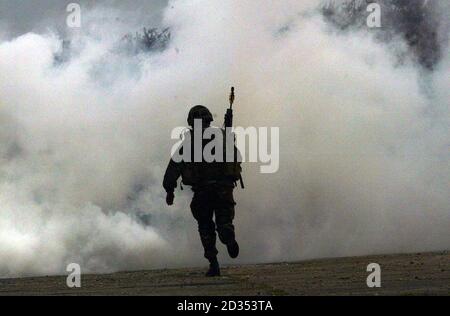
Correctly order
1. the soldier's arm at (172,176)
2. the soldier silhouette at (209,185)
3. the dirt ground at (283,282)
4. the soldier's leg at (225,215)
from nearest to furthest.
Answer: the dirt ground at (283,282) → the soldier's leg at (225,215) → the soldier silhouette at (209,185) → the soldier's arm at (172,176)

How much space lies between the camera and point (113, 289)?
18.1 metres

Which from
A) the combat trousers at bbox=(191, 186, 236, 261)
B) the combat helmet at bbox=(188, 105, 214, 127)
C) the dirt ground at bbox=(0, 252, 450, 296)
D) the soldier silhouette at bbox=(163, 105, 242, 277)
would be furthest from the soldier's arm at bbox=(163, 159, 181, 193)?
the dirt ground at bbox=(0, 252, 450, 296)

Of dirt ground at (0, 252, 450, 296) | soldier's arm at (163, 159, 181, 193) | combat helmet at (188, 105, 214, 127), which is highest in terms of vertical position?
combat helmet at (188, 105, 214, 127)

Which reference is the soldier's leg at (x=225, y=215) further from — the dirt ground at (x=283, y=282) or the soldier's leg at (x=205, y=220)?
the dirt ground at (x=283, y=282)

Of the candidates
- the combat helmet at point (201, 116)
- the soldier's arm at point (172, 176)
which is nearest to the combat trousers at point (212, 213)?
the soldier's arm at point (172, 176)

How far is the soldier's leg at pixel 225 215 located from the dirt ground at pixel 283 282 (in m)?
0.74

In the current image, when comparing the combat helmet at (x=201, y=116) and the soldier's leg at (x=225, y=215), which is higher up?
the combat helmet at (x=201, y=116)

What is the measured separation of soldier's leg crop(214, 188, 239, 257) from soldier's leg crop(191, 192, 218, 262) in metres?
0.20

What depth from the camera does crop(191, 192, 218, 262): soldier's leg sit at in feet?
69.1

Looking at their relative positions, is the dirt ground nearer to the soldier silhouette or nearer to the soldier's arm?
the soldier silhouette

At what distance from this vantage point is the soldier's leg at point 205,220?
21.1 m

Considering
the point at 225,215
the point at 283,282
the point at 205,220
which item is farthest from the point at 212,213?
the point at 283,282
